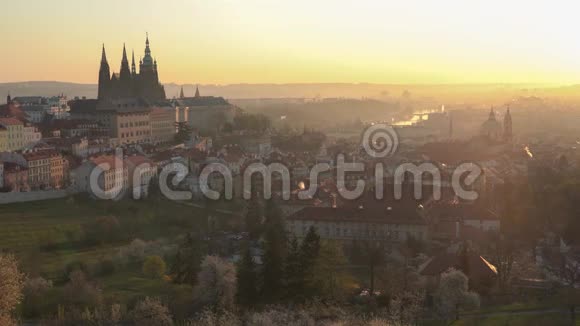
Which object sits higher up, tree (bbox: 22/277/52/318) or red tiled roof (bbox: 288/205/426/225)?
red tiled roof (bbox: 288/205/426/225)

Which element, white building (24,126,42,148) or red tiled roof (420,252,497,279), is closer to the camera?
red tiled roof (420,252,497,279)

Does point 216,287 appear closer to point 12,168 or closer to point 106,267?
point 106,267

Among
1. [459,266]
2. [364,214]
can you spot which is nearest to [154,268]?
[364,214]

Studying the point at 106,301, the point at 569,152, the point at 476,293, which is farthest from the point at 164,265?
the point at 569,152

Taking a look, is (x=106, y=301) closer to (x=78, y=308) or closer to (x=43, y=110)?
(x=78, y=308)

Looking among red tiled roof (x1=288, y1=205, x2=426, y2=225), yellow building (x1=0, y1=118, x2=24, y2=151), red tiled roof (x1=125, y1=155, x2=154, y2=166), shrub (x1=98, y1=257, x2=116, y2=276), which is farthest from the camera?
yellow building (x1=0, y1=118, x2=24, y2=151)

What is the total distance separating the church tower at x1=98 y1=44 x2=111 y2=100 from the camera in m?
49.1

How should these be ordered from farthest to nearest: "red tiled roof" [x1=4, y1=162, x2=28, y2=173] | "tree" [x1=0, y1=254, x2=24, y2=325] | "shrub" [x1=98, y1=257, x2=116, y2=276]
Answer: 1. "red tiled roof" [x1=4, y1=162, x2=28, y2=173]
2. "shrub" [x1=98, y1=257, x2=116, y2=276]
3. "tree" [x1=0, y1=254, x2=24, y2=325]

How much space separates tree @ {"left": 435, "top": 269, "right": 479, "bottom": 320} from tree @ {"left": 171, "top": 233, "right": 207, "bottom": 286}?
6.93m

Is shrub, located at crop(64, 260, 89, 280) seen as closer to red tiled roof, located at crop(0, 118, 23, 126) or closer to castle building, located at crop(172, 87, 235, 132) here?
red tiled roof, located at crop(0, 118, 23, 126)

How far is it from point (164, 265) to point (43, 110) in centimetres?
3224

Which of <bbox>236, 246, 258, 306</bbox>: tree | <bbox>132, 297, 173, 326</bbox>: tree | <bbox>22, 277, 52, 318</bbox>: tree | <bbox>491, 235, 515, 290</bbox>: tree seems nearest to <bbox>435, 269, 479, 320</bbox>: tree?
<bbox>491, 235, 515, 290</bbox>: tree

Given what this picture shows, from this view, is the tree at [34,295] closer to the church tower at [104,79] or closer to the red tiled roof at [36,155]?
the red tiled roof at [36,155]

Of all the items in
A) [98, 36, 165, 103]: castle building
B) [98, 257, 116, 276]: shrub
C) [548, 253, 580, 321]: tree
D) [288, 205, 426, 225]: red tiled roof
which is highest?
[98, 36, 165, 103]: castle building
